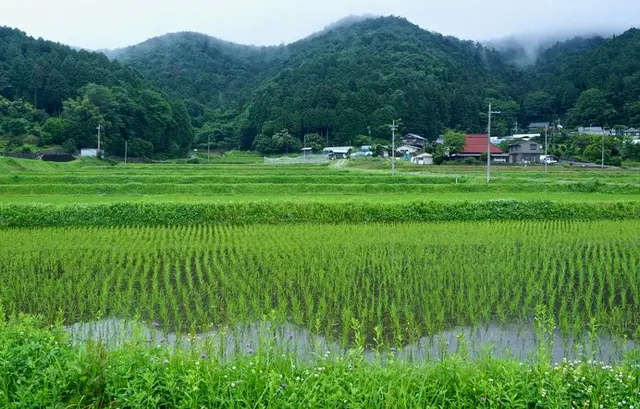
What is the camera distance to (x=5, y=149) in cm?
4219

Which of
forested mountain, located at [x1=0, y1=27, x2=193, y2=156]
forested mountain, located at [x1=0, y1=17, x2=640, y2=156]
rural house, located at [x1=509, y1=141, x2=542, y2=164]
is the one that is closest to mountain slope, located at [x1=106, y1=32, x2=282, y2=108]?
forested mountain, located at [x1=0, y1=17, x2=640, y2=156]

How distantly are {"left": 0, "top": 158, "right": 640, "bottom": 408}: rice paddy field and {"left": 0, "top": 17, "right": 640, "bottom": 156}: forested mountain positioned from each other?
140ft

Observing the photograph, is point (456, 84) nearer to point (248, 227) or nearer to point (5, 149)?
point (5, 149)

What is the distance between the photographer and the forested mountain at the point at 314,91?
56688mm

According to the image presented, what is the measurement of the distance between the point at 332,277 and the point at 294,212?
21.3 feet

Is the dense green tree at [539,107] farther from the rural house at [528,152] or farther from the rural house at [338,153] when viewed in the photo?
the rural house at [338,153]

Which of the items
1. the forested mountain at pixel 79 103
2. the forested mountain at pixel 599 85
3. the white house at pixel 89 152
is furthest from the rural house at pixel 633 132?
the white house at pixel 89 152

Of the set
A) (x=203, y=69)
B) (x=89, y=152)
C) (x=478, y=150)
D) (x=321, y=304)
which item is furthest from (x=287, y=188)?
(x=203, y=69)

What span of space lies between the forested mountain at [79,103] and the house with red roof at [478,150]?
3282 centimetres

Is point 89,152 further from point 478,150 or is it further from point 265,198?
point 265,198

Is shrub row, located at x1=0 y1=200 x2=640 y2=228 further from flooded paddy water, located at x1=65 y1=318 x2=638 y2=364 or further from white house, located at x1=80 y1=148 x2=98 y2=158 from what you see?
white house, located at x1=80 y1=148 x2=98 y2=158

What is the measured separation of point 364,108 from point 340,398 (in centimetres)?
6525

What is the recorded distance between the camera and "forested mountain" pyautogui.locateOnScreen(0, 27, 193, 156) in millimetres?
49469

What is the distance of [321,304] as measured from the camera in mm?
6434
